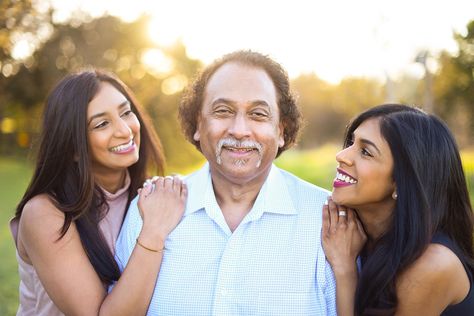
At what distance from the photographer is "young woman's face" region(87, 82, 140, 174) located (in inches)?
140

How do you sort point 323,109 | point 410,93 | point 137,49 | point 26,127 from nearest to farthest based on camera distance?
point 410,93 < point 137,49 < point 26,127 < point 323,109

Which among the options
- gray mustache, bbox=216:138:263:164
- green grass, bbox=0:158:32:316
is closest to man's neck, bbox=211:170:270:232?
gray mustache, bbox=216:138:263:164

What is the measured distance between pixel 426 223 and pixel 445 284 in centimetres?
32

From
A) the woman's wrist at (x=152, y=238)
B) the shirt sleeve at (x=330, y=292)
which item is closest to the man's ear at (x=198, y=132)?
the woman's wrist at (x=152, y=238)

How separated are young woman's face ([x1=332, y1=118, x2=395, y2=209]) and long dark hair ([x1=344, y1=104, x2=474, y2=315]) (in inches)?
2.0

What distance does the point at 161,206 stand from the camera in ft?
10.8

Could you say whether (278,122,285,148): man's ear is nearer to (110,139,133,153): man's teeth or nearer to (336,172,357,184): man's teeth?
(336,172,357,184): man's teeth

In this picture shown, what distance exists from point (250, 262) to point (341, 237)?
1.69 ft

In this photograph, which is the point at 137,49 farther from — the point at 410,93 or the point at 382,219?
the point at 382,219

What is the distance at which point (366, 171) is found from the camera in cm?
308

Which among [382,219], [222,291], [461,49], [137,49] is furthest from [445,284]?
[137,49]

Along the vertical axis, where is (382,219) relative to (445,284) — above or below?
above

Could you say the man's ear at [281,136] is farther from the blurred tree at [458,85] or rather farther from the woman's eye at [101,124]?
the blurred tree at [458,85]

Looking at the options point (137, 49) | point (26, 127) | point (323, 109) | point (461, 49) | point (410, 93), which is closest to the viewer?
point (461, 49)
